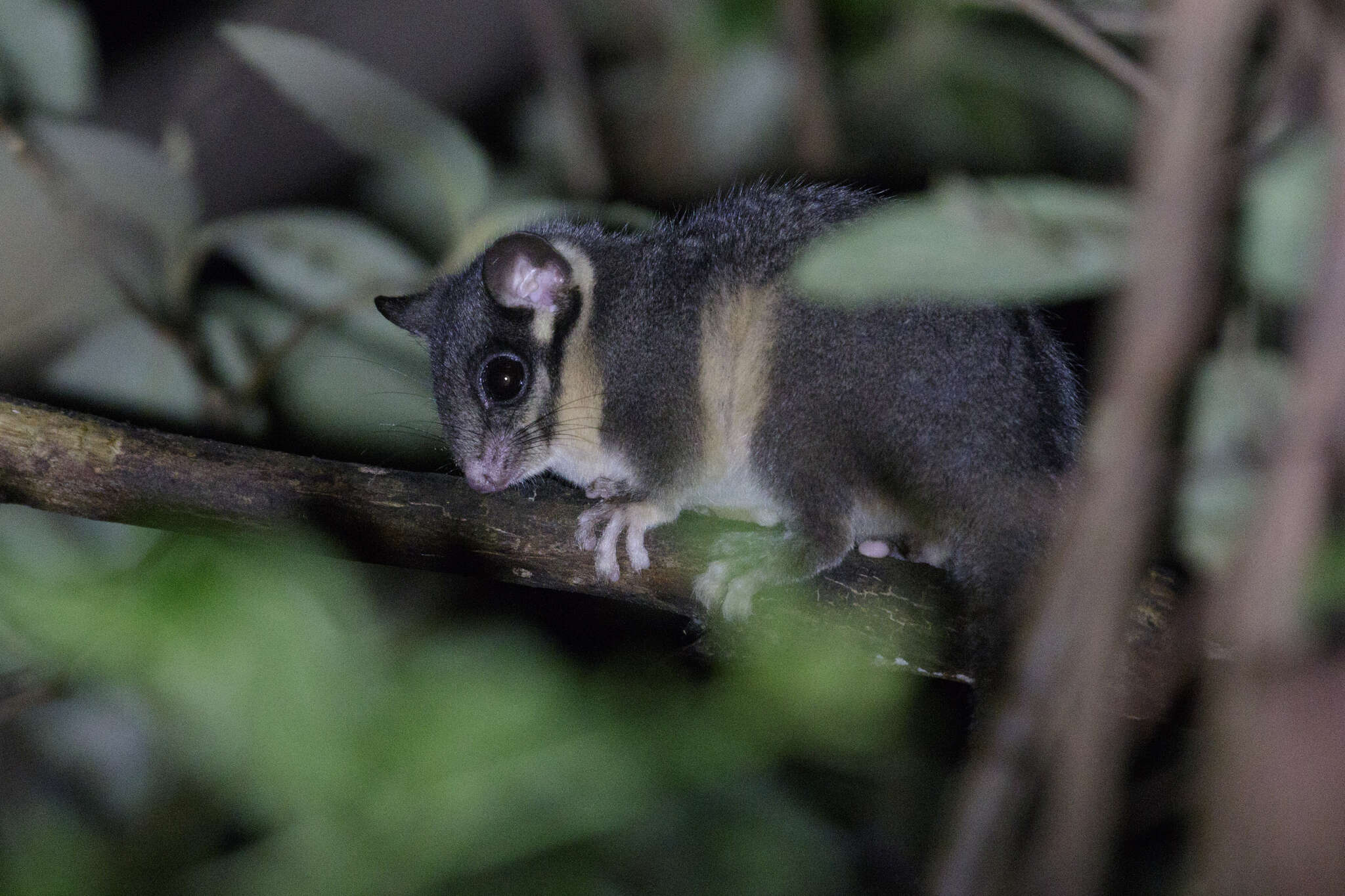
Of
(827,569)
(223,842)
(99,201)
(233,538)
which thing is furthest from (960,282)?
(99,201)

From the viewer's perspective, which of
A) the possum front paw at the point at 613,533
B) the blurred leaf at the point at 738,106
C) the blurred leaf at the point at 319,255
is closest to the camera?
the possum front paw at the point at 613,533

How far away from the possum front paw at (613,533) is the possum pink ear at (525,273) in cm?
59

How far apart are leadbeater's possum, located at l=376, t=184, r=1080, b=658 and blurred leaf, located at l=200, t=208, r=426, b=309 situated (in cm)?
13

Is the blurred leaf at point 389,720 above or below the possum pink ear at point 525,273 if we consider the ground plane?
below

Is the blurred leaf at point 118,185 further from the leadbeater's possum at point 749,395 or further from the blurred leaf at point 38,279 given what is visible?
the leadbeater's possum at point 749,395

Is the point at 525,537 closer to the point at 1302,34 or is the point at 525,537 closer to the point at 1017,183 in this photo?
the point at 1017,183

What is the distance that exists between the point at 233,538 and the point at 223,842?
0.95m

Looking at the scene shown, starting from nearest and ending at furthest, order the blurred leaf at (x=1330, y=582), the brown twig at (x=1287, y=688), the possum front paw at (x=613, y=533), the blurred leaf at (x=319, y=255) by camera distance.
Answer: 1. the brown twig at (x=1287, y=688)
2. the blurred leaf at (x=1330, y=582)
3. the possum front paw at (x=613, y=533)
4. the blurred leaf at (x=319, y=255)

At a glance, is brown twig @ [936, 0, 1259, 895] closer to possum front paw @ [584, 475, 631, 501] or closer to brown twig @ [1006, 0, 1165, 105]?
brown twig @ [1006, 0, 1165, 105]

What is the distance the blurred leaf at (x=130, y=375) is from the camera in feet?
9.95

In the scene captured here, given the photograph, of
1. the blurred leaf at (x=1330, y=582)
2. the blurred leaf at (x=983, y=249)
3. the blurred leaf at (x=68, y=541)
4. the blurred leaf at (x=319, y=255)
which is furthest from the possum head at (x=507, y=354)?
the blurred leaf at (x=1330, y=582)

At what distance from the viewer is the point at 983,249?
2.84ft

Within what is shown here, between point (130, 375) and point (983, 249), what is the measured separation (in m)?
2.76

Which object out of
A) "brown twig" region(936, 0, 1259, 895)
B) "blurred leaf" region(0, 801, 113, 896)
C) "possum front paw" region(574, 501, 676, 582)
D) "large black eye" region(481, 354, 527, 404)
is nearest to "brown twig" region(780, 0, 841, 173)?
"large black eye" region(481, 354, 527, 404)
